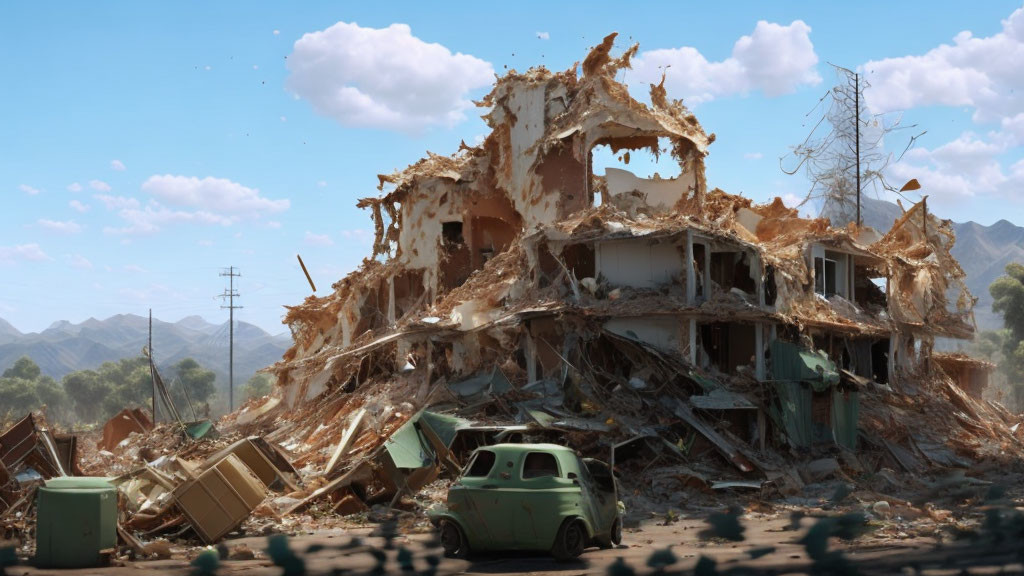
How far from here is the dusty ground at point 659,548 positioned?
11.2 metres

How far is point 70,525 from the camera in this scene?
50.9 ft

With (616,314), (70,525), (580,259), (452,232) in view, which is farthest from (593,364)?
(70,525)

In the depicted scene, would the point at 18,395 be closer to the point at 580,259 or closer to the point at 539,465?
the point at 580,259

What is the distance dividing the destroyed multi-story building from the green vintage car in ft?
27.5

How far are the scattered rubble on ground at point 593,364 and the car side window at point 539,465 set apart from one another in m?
5.63

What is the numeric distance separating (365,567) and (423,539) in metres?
4.60

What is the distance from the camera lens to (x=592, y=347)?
97.9 ft

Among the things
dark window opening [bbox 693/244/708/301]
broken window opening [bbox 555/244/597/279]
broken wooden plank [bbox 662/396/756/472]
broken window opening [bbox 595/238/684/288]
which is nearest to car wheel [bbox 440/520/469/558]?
broken wooden plank [bbox 662/396/756/472]

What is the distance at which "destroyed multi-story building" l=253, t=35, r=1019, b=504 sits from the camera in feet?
92.9

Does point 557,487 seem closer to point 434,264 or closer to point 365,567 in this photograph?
point 365,567

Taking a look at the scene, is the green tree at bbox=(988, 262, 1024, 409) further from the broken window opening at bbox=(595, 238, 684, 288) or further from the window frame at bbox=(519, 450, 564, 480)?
the window frame at bbox=(519, 450, 564, 480)

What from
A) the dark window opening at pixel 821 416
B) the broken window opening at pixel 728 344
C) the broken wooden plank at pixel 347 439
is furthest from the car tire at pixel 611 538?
the broken window opening at pixel 728 344

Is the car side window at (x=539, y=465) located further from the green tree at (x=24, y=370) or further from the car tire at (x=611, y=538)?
the green tree at (x=24, y=370)

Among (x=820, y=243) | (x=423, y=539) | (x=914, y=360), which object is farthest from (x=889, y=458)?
(x=423, y=539)
